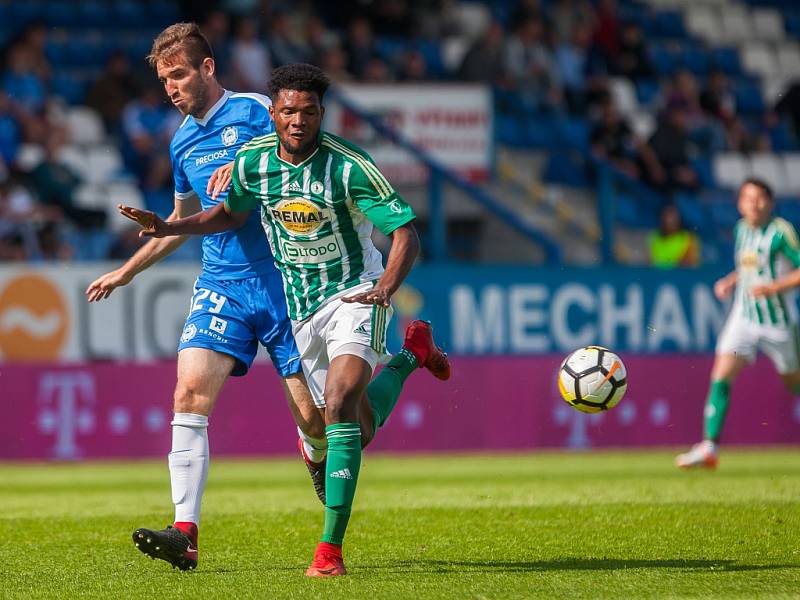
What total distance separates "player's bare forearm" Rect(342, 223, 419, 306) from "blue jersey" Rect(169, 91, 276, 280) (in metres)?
0.89

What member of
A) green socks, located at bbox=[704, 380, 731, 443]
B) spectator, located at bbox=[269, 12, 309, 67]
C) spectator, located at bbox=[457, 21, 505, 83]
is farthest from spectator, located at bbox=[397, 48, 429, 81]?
green socks, located at bbox=[704, 380, 731, 443]

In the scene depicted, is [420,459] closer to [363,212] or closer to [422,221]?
[422,221]

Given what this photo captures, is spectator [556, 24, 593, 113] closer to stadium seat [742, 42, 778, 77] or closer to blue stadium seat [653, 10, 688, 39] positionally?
blue stadium seat [653, 10, 688, 39]

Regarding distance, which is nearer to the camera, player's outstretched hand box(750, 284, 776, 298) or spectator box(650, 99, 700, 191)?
player's outstretched hand box(750, 284, 776, 298)

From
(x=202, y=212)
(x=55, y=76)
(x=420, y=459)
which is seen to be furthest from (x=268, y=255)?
(x=55, y=76)

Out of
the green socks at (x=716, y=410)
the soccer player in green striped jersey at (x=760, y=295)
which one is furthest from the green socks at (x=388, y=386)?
the soccer player in green striped jersey at (x=760, y=295)

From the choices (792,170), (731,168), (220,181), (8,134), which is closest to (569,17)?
(731,168)

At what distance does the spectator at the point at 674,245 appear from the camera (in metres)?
17.5

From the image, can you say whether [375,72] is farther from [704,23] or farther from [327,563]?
[327,563]

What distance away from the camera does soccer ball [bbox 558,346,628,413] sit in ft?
26.2

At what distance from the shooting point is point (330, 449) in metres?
6.29

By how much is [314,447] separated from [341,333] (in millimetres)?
1153

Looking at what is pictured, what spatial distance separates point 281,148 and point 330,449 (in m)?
1.39

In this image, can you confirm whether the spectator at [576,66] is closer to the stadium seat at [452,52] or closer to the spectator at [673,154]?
the spectator at [673,154]
